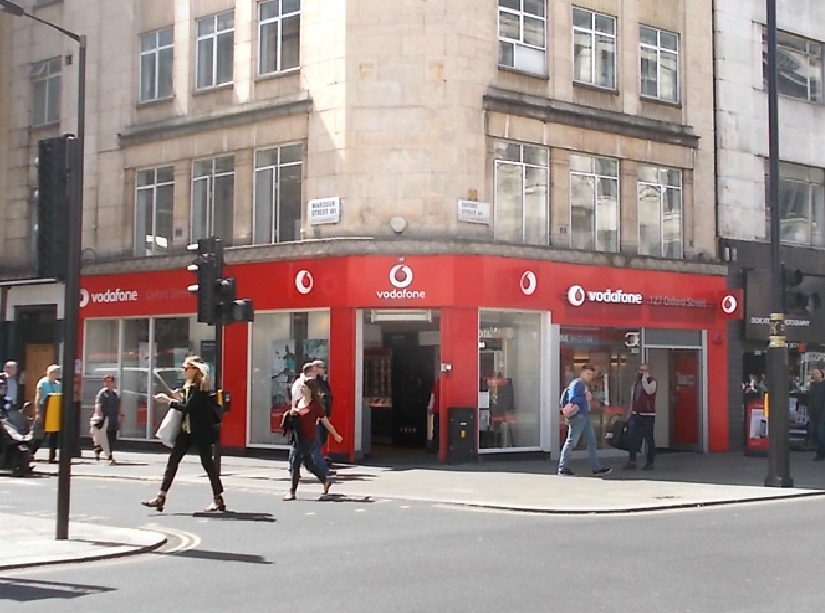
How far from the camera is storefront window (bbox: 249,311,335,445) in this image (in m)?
23.6

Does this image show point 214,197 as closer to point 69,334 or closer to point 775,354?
point 775,354

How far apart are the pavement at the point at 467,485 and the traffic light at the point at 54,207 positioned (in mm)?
2752

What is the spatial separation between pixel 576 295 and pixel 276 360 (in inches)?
253

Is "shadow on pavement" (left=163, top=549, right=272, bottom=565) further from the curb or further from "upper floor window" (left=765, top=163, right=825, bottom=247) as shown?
"upper floor window" (left=765, top=163, right=825, bottom=247)

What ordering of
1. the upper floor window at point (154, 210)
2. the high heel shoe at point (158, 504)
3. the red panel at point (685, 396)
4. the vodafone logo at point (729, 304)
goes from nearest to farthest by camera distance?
the high heel shoe at point (158, 504)
the upper floor window at point (154, 210)
the red panel at point (685, 396)
the vodafone logo at point (729, 304)

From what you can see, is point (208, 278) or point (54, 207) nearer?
point (54, 207)

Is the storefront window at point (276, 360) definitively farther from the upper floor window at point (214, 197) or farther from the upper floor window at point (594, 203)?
the upper floor window at point (594, 203)

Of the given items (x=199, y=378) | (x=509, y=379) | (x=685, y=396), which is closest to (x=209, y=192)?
(x=509, y=379)

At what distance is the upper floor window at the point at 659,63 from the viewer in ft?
86.5

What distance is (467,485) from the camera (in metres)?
18.3

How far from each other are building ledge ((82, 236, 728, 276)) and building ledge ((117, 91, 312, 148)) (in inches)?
107

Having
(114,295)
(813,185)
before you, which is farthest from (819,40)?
(114,295)

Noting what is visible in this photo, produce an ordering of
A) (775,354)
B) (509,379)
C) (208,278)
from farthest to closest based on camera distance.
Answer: (509,379) → (775,354) → (208,278)

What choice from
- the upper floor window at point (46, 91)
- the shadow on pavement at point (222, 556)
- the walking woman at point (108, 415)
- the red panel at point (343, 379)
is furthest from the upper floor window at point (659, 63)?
the shadow on pavement at point (222, 556)
